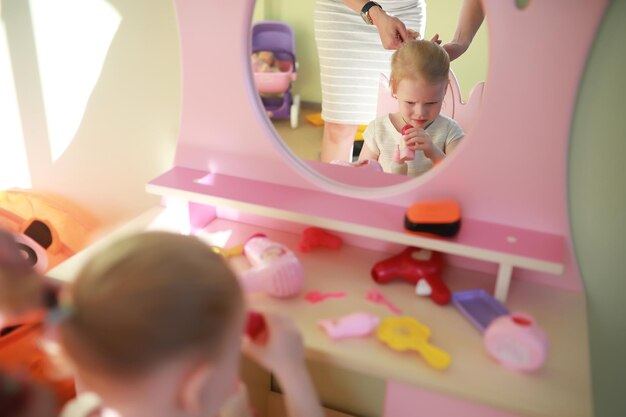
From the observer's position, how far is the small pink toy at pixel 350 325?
592 millimetres

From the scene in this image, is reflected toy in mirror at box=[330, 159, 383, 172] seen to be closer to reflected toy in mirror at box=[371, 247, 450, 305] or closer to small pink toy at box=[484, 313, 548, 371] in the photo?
reflected toy in mirror at box=[371, 247, 450, 305]

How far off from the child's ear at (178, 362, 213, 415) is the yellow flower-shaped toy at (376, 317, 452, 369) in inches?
9.0

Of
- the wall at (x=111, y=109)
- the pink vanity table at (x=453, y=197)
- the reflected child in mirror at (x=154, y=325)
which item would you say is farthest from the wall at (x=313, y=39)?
the reflected child in mirror at (x=154, y=325)

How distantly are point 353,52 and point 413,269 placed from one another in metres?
0.42

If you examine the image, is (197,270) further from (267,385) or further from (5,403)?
(267,385)

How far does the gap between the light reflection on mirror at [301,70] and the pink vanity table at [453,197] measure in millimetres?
59

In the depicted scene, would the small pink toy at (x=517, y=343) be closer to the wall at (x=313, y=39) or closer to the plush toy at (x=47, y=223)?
the wall at (x=313, y=39)

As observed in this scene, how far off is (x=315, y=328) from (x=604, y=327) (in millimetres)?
423

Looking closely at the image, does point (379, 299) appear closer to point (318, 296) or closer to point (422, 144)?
point (318, 296)

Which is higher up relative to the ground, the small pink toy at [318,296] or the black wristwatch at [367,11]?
the black wristwatch at [367,11]

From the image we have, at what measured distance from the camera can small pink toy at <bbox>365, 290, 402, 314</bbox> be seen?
642 mm

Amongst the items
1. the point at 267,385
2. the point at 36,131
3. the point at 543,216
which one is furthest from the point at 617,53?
the point at 36,131

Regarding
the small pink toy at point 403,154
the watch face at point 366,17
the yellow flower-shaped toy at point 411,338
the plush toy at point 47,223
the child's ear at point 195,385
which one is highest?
the watch face at point 366,17

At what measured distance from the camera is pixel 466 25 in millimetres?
744
